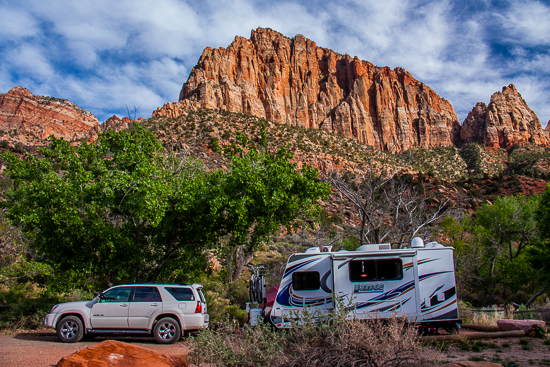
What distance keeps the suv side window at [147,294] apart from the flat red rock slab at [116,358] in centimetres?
371

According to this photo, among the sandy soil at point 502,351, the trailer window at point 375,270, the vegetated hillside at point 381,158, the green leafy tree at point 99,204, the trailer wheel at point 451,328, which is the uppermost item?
the vegetated hillside at point 381,158

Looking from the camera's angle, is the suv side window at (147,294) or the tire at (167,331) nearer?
the tire at (167,331)

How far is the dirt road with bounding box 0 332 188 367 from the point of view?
685 centimetres

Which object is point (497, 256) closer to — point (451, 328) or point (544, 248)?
point (544, 248)

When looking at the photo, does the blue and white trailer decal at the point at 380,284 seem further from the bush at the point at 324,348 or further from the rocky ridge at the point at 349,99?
the rocky ridge at the point at 349,99

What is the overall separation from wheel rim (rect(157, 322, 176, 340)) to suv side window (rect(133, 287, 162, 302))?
2.23ft

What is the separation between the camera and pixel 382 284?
970 cm

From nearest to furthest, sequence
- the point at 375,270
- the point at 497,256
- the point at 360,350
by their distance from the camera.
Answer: the point at 360,350, the point at 375,270, the point at 497,256

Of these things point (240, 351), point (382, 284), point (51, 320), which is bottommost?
point (51, 320)

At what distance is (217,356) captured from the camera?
17.1ft

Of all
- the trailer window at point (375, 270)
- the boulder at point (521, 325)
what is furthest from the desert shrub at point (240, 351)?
the boulder at point (521, 325)

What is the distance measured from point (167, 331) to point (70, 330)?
2493 millimetres

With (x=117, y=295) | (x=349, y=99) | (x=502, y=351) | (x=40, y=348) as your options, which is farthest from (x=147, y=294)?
(x=349, y=99)

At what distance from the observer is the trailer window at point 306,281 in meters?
10.1
